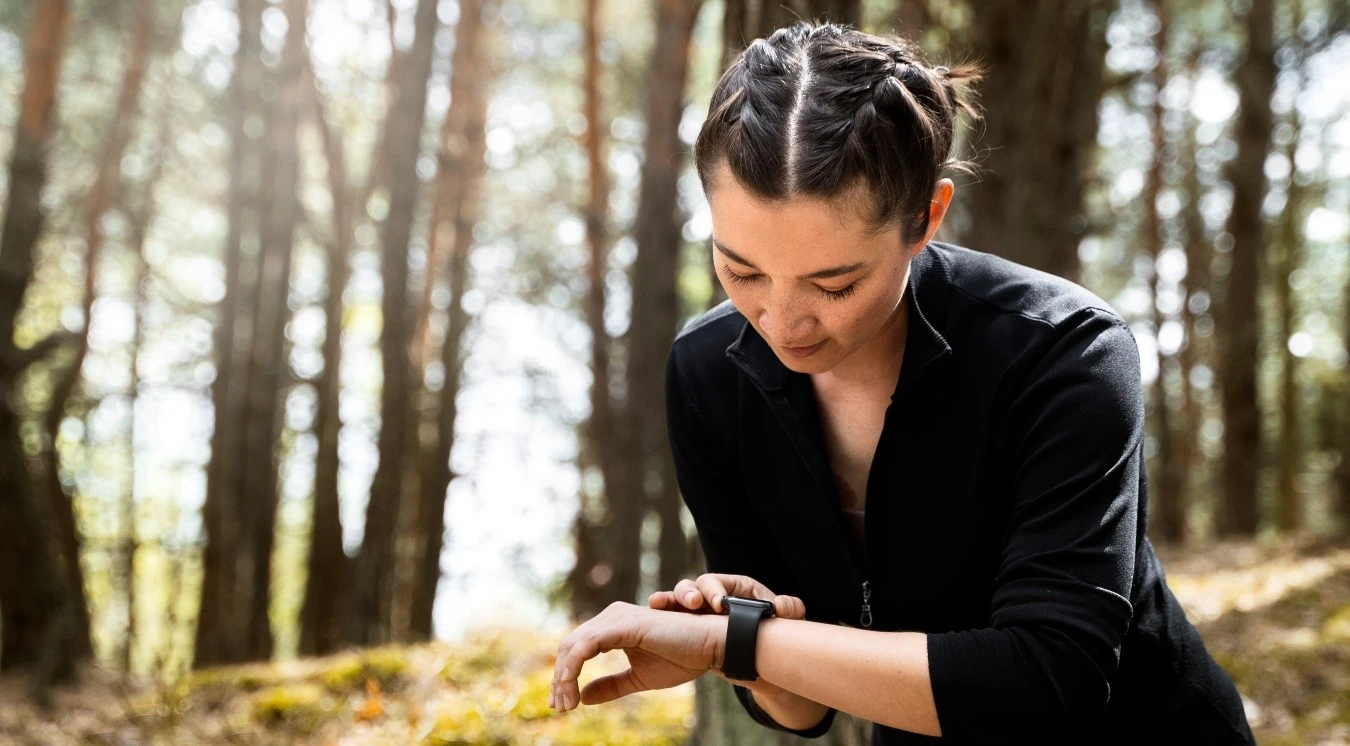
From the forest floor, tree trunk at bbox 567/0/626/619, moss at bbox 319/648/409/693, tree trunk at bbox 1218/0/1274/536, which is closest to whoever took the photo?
the forest floor

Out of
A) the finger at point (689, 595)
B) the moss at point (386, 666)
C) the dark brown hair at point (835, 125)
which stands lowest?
the moss at point (386, 666)

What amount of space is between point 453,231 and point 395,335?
135 inches

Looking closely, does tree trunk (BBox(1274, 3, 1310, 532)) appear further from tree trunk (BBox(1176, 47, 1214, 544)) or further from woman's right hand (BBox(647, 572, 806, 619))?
woman's right hand (BBox(647, 572, 806, 619))

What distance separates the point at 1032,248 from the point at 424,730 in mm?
3730

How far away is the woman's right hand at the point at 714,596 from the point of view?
1.73m

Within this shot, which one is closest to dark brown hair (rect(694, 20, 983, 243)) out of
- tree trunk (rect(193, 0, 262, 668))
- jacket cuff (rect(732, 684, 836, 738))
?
jacket cuff (rect(732, 684, 836, 738))

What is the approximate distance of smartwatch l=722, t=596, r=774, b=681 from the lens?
163cm

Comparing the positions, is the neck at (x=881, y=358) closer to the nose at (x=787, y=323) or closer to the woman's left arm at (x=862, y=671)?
the nose at (x=787, y=323)

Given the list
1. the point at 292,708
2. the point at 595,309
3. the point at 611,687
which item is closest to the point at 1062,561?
the point at 611,687

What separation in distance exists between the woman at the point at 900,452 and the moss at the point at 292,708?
9.27 ft

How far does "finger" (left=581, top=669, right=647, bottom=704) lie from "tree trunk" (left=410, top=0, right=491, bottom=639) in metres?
8.99

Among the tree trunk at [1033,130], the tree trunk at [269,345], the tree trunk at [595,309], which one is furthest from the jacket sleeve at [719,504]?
the tree trunk at [269,345]

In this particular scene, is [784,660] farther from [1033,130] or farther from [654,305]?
[654,305]

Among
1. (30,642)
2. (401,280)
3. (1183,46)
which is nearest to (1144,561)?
(30,642)
